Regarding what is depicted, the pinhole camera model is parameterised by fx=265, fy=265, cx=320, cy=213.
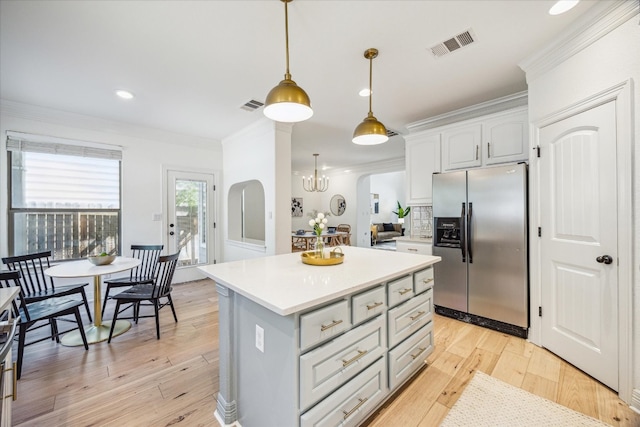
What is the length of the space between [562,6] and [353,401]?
9.33ft

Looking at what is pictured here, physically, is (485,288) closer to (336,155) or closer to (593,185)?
(593,185)

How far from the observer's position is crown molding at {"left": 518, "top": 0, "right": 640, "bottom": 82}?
1.73m

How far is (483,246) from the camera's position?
2877 millimetres

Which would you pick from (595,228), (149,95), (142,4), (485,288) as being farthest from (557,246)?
(149,95)

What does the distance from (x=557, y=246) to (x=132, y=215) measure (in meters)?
5.36

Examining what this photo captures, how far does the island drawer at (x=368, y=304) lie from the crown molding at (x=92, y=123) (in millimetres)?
4445

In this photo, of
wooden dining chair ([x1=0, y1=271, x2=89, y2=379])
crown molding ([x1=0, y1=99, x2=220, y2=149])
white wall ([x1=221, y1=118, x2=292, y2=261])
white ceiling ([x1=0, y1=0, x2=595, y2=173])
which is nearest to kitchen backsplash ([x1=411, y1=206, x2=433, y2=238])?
white ceiling ([x1=0, y1=0, x2=595, y2=173])

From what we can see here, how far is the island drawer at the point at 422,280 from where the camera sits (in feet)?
6.48

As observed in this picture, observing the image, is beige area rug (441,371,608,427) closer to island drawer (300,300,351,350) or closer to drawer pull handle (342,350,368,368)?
drawer pull handle (342,350,368,368)

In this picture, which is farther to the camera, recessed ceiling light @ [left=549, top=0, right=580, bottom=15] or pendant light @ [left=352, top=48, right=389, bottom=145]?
pendant light @ [left=352, top=48, right=389, bottom=145]

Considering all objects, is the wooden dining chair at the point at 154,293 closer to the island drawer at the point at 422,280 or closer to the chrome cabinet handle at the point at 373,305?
the chrome cabinet handle at the point at 373,305

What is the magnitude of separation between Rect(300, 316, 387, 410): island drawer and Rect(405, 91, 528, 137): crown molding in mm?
3118

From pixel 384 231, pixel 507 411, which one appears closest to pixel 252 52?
pixel 507 411

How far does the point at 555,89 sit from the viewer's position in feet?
7.38
